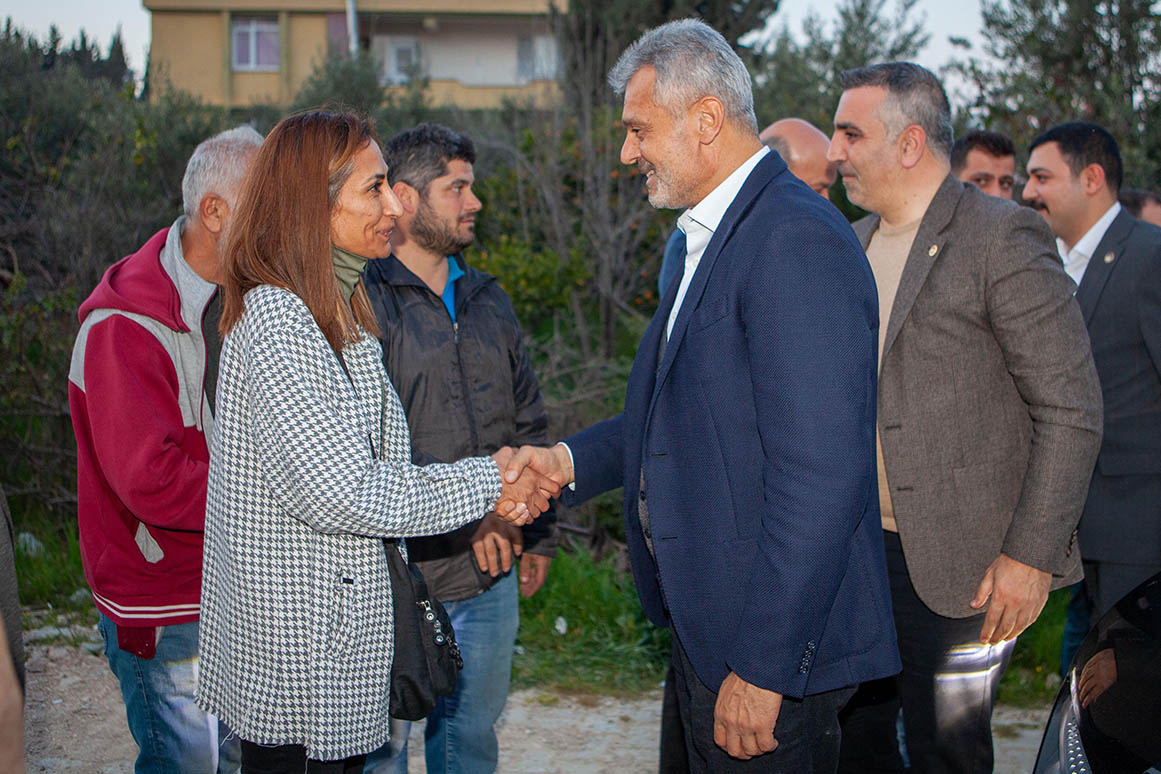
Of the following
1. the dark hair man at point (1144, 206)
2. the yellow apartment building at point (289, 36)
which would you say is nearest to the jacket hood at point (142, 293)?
the dark hair man at point (1144, 206)

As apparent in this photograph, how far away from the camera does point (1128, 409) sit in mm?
3908

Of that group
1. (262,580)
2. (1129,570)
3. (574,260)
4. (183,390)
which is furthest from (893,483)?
(574,260)

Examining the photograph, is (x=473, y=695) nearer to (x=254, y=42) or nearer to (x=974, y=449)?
(x=974, y=449)

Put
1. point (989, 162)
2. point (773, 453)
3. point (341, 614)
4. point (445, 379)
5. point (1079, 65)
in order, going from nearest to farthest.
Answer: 1. point (773, 453)
2. point (341, 614)
3. point (445, 379)
4. point (989, 162)
5. point (1079, 65)

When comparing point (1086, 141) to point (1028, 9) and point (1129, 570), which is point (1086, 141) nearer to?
point (1129, 570)

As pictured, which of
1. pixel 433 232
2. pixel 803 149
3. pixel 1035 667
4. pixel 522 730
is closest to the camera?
pixel 433 232

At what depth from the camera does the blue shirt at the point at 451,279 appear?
12.3 feet

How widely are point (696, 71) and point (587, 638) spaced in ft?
12.8

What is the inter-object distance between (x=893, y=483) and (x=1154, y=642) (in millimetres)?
860

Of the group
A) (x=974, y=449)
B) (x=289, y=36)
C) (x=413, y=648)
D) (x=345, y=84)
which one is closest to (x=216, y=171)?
(x=413, y=648)

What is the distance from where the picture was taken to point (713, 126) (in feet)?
8.38

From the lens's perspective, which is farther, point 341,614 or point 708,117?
point 708,117

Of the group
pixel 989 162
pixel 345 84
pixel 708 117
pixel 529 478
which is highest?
pixel 345 84

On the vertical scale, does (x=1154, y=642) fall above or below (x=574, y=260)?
below
